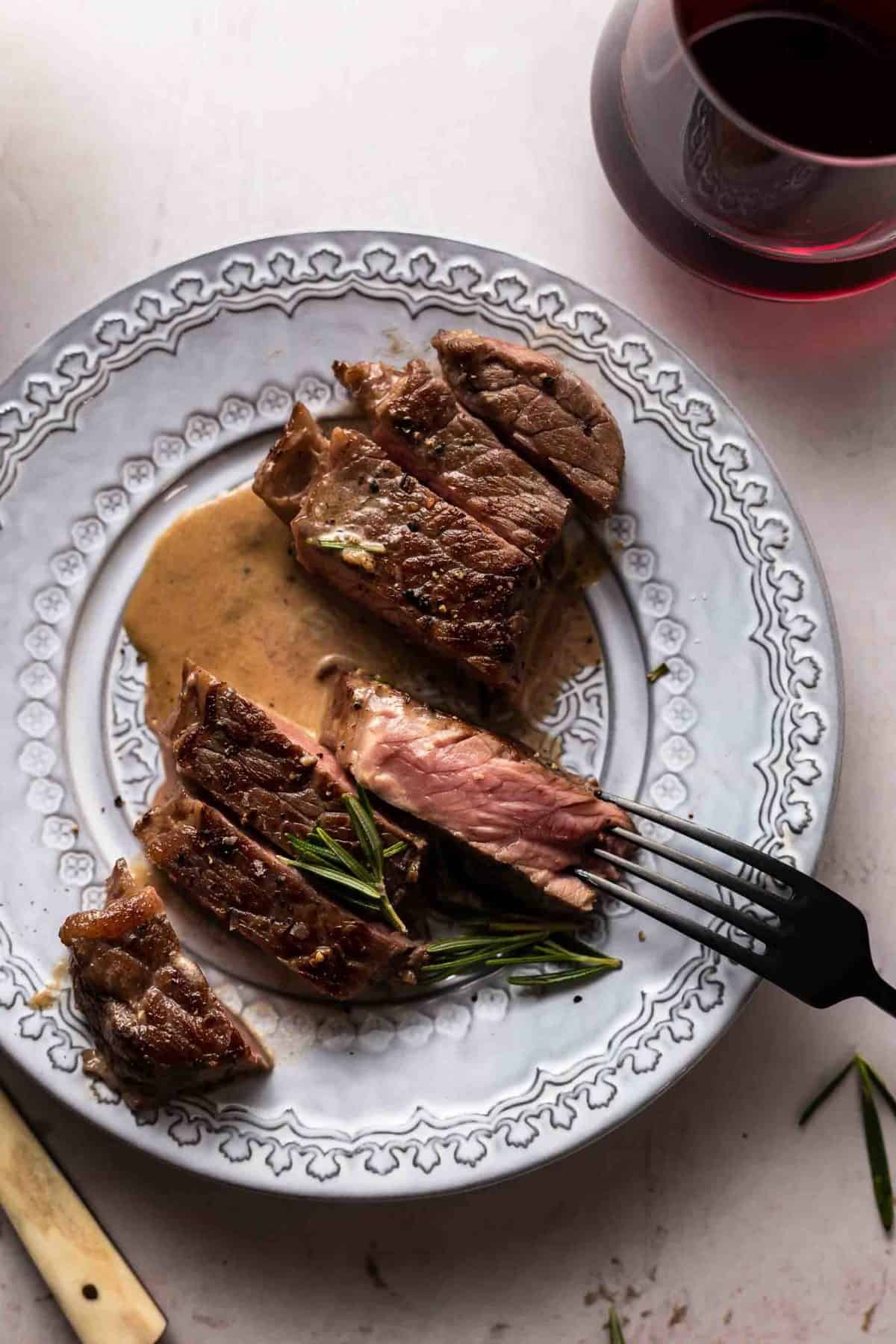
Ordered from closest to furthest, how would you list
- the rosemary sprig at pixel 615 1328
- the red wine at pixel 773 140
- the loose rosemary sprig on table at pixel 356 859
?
the red wine at pixel 773 140 < the loose rosemary sprig on table at pixel 356 859 < the rosemary sprig at pixel 615 1328

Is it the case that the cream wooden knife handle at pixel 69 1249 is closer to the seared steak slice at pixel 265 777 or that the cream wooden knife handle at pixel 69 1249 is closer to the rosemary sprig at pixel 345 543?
the seared steak slice at pixel 265 777

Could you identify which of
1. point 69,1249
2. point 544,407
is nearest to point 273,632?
point 544,407

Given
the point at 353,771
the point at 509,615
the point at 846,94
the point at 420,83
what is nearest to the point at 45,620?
the point at 353,771

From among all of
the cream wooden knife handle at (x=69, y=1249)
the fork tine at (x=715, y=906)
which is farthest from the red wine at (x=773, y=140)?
the cream wooden knife handle at (x=69, y=1249)

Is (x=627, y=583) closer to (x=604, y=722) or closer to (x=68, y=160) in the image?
(x=604, y=722)

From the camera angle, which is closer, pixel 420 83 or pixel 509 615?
pixel 509 615

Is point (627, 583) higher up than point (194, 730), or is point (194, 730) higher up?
point (627, 583)
